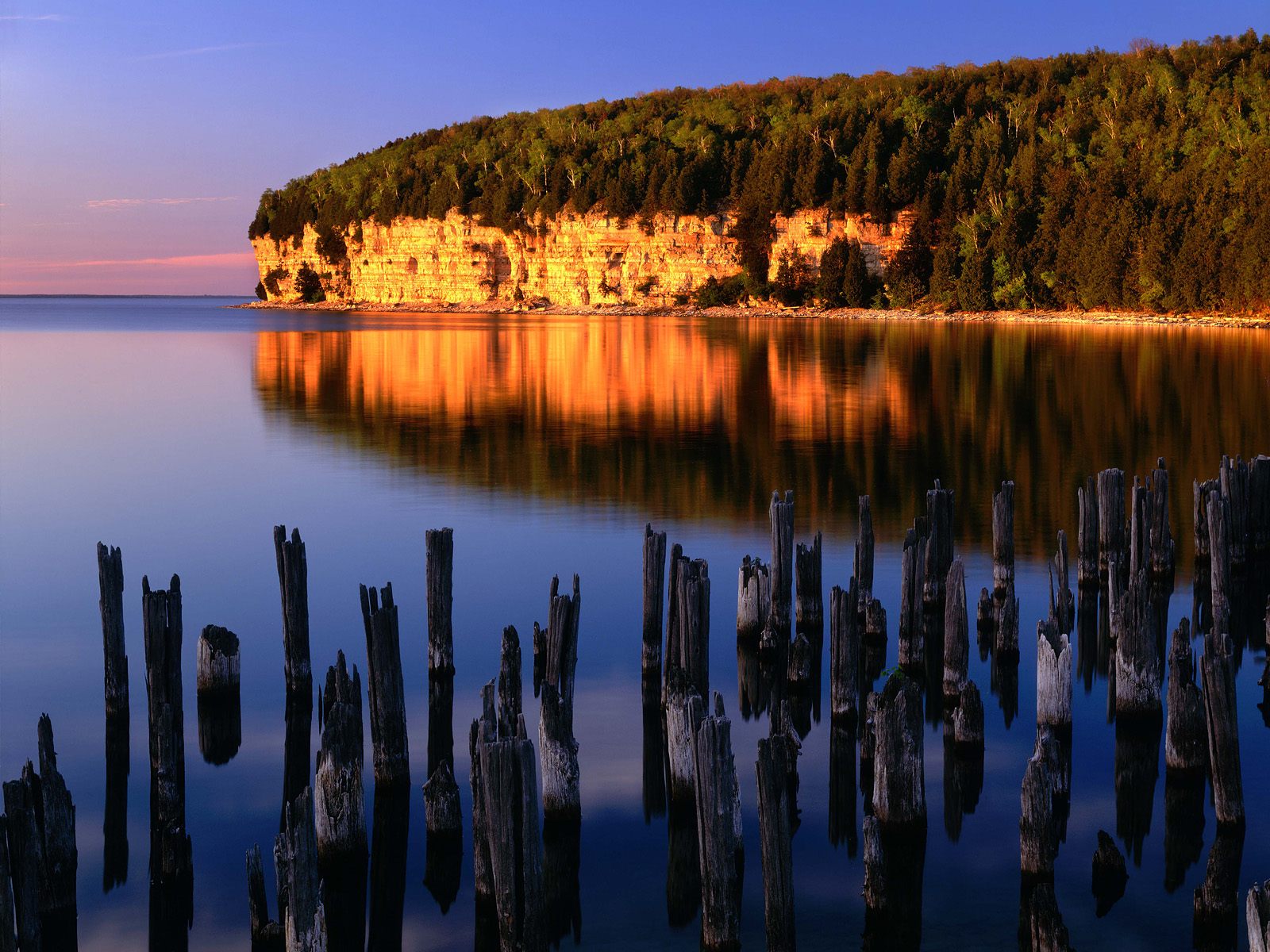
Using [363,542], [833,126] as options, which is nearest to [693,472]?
[363,542]

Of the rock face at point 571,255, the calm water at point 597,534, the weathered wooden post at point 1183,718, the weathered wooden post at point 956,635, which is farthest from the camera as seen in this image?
the rock face at point 571,255

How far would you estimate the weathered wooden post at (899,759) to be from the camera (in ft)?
27.4

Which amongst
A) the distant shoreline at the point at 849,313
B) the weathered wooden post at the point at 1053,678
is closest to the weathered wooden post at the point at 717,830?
the weathered wooden post at the point at 1053,678

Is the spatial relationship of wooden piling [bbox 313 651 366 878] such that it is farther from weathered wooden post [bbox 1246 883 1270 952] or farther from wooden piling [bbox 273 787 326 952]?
weathered wooden post [bbox 1246 883 1270 952]

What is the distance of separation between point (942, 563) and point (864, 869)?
251 inches

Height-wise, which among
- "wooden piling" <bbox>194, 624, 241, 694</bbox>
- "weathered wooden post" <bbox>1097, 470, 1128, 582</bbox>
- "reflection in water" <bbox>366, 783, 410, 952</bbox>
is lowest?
"reflection in water" <bbox>366, 783, 410, 952</bbox>

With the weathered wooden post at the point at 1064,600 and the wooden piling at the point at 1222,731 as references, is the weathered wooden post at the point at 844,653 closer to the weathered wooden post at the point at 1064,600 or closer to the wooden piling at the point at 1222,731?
the weathered wooden post at the point at 1064,600

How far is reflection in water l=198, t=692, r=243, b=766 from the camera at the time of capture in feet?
36.8

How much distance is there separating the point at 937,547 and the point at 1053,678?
3.79m

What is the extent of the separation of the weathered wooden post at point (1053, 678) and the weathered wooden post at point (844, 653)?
1436 millimetres

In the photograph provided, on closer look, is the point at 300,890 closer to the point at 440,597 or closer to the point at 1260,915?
the point at 1260,915

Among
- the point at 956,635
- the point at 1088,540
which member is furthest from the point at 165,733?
the point at 1088,540

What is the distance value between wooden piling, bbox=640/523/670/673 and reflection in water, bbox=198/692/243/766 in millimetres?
3729

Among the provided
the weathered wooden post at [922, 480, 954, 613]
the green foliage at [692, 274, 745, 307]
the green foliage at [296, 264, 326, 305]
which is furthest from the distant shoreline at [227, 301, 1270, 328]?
the weathered wooden post at [922, 480, 954, 613]
